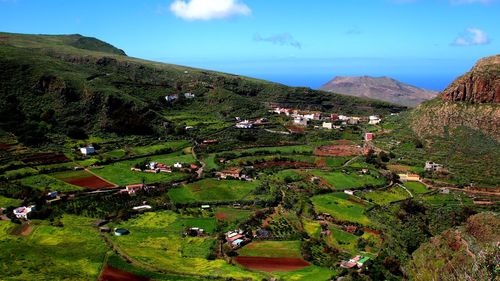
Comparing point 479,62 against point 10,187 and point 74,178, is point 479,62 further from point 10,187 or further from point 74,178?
point 10,187

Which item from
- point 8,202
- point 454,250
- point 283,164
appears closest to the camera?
point 454,250

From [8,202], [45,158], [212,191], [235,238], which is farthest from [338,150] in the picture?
[8,202]

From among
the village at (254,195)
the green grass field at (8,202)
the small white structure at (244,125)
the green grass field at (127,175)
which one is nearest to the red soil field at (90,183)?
the village at (254,195)

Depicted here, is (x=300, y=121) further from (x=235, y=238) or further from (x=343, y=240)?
(x=235, y=238)

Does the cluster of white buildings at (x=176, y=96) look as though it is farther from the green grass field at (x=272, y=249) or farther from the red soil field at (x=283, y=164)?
the green grass field at (x=272, y=249)

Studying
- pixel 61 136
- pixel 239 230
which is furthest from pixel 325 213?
pixel 61 136

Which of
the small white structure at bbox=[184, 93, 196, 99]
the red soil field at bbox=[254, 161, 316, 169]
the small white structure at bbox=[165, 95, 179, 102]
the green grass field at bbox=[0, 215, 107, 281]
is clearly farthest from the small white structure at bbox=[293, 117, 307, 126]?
the green grass field at bbox=[0, 215, 107, 281]

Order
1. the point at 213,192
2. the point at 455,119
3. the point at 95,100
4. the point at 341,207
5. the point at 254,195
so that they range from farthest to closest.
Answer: the point at 95,100, the point at 455,119, the point at 213,192, the point at 254,195, the point at 341,207

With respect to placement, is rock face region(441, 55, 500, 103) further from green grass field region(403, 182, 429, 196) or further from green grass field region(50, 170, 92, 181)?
green grass field region(50, 170, 92, 181)
